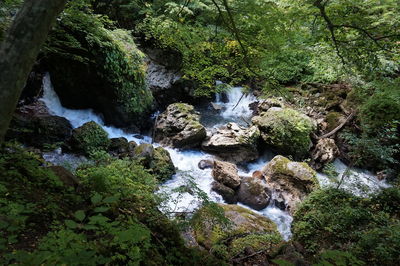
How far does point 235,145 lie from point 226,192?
7.84 ft

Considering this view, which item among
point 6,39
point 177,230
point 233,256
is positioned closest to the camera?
point 6,39

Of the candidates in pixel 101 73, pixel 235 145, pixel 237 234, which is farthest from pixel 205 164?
pixel 101 73

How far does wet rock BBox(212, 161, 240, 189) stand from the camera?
310 inches

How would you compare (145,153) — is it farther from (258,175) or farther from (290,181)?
(290,181)

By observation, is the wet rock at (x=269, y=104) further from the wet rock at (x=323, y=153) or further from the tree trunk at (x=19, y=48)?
the tree trunk at (x=19, y=48)

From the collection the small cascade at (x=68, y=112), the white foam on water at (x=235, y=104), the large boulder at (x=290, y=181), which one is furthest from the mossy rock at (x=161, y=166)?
the white foam on water at (x=235, y=104)

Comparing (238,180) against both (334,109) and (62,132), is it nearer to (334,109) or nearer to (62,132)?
(62,132)

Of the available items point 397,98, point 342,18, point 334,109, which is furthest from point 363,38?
point 334,109

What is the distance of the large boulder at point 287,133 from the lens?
32.7ft

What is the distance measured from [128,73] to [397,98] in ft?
31.7

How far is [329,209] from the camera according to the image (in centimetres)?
571

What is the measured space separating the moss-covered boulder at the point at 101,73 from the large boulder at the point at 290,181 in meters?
5.57

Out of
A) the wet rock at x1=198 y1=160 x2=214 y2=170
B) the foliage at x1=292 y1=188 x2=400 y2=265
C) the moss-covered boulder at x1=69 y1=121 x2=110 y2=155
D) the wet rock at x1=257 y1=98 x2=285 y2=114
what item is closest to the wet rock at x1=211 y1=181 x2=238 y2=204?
the wet rock at x1=198 y1=160 x2=214 y2=170

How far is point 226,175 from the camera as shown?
794 centimetres
